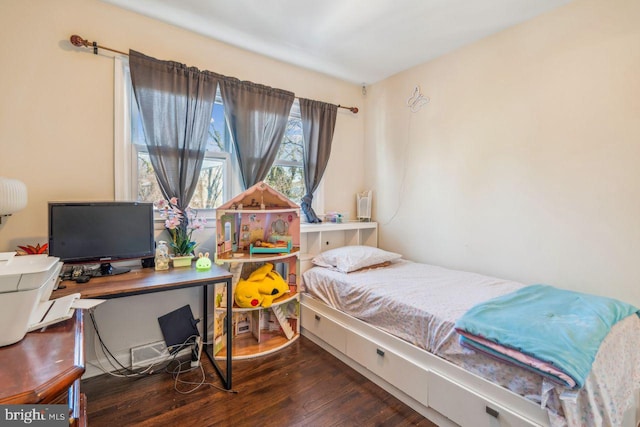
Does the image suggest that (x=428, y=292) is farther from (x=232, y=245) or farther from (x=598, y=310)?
(x=232, y=245)

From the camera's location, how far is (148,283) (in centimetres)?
174

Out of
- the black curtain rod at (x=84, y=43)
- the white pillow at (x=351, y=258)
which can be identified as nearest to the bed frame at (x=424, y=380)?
the white pillow at (x=351, y=258)

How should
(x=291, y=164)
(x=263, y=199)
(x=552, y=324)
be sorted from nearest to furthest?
(x=552, y=324) → (x=263, y=199) → (x=291, y=164)

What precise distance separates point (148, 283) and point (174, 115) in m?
1.32

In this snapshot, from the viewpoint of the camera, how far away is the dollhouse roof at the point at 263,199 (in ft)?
8.15

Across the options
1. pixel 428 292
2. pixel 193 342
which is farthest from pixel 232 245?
pixel 428 292

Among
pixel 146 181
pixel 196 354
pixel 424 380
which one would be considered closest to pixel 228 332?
pixel 196 354

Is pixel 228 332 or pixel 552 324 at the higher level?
pixel 552 324

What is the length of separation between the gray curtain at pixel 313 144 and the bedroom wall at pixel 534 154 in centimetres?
83

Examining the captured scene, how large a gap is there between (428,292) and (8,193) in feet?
8.25

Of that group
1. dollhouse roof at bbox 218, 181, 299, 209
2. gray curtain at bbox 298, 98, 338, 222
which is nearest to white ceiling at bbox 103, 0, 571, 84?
gray curtain at bbox 298, 98, 338, 222

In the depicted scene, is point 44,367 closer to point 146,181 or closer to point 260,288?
point 260,288

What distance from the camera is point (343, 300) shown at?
2350 millimetres

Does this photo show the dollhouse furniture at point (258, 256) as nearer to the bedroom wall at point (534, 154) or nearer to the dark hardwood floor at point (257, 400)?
the dark hardwood floor at point (257, 400)
